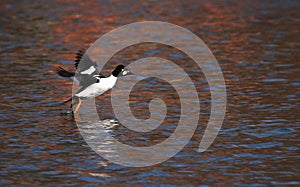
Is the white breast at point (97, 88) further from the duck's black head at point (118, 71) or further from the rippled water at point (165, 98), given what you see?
the rippled water at point (165, 98)

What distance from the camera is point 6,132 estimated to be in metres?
16.0

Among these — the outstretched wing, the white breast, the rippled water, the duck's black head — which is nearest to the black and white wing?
the outstretched wing

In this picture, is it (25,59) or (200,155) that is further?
(25,59)

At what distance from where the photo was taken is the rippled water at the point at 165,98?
13.1m

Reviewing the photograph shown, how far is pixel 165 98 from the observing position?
1955 centimetres

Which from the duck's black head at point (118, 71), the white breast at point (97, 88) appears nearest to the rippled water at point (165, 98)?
the white breast at point (97, 88)

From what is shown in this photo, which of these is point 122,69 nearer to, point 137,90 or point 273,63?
point 137,90

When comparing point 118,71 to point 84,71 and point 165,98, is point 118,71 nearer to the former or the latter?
point 84,71

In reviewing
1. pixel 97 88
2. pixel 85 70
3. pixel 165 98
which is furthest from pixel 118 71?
pixel 165 98

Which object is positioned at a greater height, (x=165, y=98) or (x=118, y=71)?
(x=118, y=71)

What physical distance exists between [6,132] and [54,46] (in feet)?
40.8

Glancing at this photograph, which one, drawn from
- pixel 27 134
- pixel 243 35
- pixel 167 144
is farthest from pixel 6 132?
pixel 243 35

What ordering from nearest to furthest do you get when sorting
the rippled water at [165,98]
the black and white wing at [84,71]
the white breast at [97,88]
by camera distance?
the rippled water at [165,98] < the black and white wing at [84,71] < the white breast at [97,88]

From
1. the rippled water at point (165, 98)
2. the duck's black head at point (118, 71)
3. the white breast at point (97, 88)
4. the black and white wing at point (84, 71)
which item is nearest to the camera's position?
the rippled water at point (165, 98)
